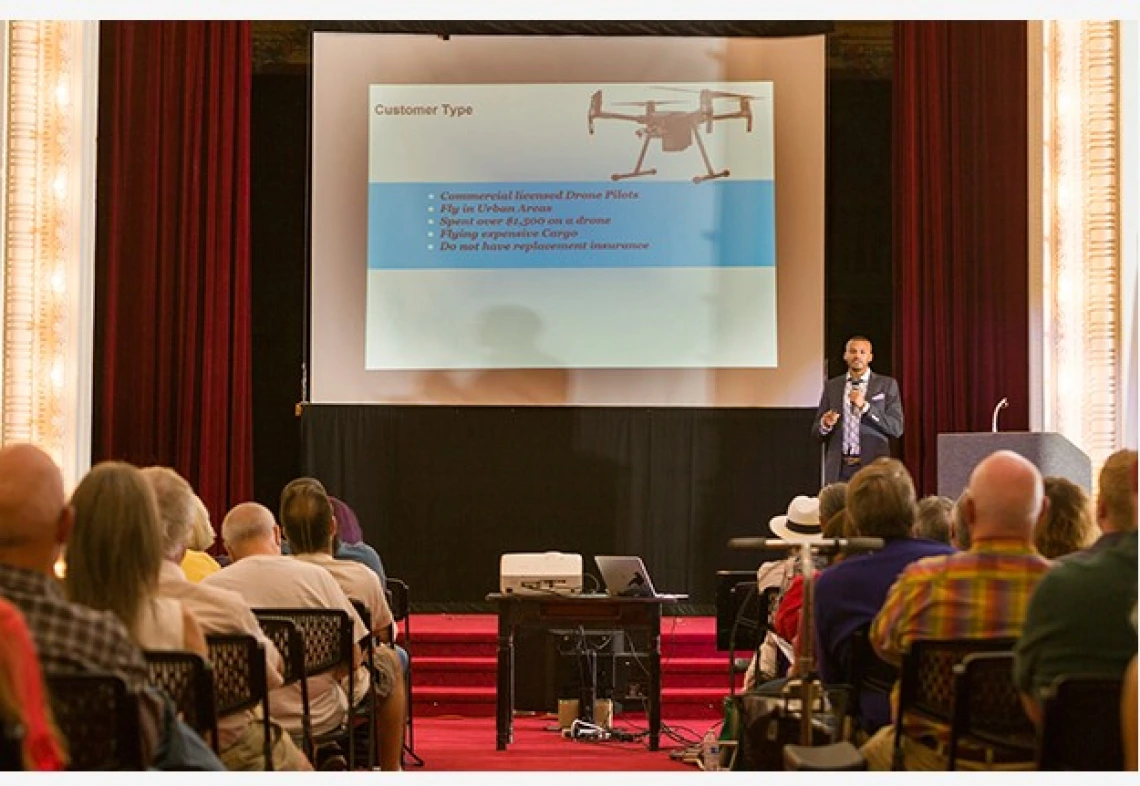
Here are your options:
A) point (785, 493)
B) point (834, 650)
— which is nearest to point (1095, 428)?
point (785, 493)

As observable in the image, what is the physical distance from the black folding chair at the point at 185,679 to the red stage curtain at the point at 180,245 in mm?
6992

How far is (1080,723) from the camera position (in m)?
2.95

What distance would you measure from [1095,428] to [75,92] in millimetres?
5742

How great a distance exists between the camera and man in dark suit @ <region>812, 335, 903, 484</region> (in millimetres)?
9172

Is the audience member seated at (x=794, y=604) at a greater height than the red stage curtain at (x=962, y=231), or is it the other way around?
the red stage curtain at (x=962, y=231)

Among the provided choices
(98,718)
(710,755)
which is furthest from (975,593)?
(710,755)

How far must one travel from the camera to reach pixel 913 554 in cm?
410

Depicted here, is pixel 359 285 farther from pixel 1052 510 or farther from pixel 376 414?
pixel 1052 510

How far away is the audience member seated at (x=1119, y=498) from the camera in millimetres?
3400

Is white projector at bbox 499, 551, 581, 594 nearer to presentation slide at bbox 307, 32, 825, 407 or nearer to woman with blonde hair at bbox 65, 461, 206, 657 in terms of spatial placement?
presentation slide at bbox 307, 32, 825, 407

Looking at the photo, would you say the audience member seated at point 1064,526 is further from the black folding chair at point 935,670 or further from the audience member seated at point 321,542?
the audience member seated at point 321,542

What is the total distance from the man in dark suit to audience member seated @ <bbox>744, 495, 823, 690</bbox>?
217 centimetres

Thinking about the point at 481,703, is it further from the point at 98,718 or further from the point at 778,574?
the point at 98,718

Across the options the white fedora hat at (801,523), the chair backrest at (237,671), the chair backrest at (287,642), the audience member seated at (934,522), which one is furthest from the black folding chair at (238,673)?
the white fedora hat at (801,523)
